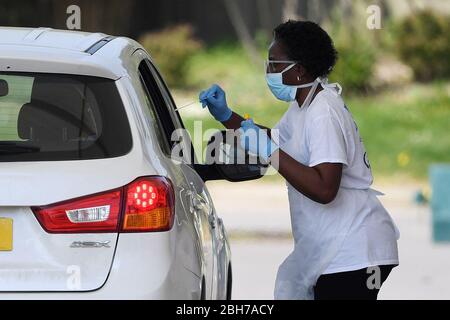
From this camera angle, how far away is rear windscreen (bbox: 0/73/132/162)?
414cm

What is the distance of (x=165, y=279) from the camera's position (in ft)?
13.4

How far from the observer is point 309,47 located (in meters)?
4.96

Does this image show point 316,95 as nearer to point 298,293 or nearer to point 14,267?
point 298,293

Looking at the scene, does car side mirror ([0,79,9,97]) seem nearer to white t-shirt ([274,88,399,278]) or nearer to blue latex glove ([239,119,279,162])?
blue latex glove ([239,119,279,162])

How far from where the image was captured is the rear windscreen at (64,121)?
4137 millimetres

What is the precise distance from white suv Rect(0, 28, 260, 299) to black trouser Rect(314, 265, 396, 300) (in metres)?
0.55

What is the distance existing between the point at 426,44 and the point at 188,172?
1453 cm

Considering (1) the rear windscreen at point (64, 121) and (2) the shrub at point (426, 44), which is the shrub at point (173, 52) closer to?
(2) the shrub at point (426, 44)

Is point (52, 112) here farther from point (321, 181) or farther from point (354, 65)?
point (354, 65)

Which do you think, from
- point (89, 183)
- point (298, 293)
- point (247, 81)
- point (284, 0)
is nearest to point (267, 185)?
point (247, 81)

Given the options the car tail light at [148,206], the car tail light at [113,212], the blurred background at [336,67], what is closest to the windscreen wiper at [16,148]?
the car tail light at [113,212]

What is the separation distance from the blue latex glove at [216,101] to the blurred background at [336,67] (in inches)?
363

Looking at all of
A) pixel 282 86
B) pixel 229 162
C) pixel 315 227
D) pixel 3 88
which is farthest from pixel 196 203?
pixel 3 88
